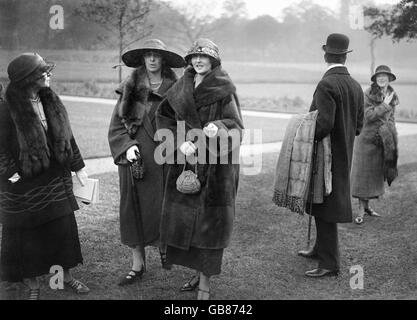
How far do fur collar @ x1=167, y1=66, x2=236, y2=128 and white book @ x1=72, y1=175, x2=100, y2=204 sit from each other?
3.09 feet

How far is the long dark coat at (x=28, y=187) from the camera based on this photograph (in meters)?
3.65

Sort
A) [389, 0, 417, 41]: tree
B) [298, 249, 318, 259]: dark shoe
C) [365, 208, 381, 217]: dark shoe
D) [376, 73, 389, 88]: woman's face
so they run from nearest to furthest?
[298, 249, 318, 259]: dark shoe < [376, 73, 389, 88]: woman's face < [365, 208, 381, 217]: dark shoe < [389, 0, 417, 41]: tree

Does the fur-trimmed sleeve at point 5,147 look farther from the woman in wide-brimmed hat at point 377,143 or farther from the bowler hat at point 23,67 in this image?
the woman in wide-brimmed hat at point 377,143

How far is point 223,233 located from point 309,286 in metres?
1.07

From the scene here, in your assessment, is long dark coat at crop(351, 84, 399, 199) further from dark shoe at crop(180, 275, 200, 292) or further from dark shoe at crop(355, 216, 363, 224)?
dark shoe at crop(180, 275, 200, 292)

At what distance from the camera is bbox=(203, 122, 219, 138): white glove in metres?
3.67

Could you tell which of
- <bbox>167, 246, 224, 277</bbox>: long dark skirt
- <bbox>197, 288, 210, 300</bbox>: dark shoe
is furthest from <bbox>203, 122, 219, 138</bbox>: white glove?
<bbox>197, 288, 210, 300</bbox>: dark shoe

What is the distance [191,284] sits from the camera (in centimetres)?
421

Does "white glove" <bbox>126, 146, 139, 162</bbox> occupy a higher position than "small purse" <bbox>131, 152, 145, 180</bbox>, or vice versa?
"white glove" <bbox>126, 146, 139, 162</bbox>

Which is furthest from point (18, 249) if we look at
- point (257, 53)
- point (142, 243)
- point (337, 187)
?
point (257, 53)

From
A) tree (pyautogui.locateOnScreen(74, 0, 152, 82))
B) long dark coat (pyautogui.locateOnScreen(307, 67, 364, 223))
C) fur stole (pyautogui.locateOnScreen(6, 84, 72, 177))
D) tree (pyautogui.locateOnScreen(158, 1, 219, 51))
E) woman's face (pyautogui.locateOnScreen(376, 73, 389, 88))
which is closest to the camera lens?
fur stole (pyautogui.locateOnScreen(6, 84, 72, 177))

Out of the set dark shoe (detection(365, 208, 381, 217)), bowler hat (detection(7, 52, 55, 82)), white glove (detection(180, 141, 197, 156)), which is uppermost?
bowler hat (detection(7, 52, 55, 82))

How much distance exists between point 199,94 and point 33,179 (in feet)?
4.65

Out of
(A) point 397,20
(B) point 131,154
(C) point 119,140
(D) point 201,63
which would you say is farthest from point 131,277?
(A) point 397,20
